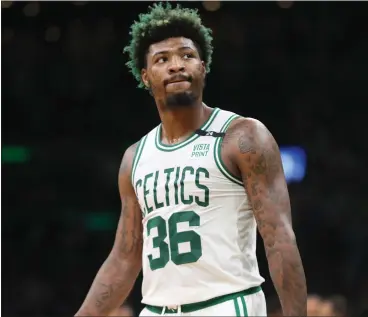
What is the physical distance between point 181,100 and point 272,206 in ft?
2.45

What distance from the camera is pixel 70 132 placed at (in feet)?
39.7

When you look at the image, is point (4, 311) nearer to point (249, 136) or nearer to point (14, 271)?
point (14, 271)

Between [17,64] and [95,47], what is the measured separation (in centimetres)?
107

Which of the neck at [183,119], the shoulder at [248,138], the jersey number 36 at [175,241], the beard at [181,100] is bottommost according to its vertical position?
the jersey number 36 at [175,241]

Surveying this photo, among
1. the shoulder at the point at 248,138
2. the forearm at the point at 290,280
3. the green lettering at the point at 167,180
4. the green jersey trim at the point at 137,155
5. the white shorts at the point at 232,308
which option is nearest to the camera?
the forearm at the point at 290,280

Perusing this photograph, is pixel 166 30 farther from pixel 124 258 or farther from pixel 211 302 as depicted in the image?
pixel 211 302

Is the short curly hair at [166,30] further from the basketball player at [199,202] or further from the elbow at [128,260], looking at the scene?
the elbow at [128,260]

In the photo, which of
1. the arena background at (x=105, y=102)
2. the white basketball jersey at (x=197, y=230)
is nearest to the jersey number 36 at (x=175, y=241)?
the white basketball jersey at (x=197, y=230)

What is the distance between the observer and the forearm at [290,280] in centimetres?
404

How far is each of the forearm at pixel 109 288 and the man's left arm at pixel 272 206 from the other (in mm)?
905

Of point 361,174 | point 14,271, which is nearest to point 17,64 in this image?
point 14,271

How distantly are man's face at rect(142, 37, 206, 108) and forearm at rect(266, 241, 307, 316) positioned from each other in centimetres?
94

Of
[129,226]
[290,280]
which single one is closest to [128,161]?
[129,226]

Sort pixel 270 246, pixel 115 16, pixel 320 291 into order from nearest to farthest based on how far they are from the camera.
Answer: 1. pixel 270 246
2. pixel 320 291
3. pixel 115 16
